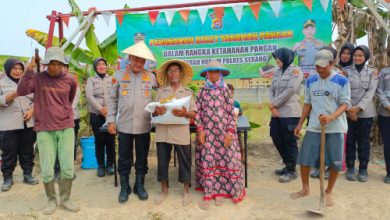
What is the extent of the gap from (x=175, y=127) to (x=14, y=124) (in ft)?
7.61

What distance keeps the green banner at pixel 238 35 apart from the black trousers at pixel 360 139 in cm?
148

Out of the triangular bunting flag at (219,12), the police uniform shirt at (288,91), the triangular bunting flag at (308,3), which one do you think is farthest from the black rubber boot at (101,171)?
the triangular bunting flag at (308,3)

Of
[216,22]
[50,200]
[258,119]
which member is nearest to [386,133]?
[216,22]

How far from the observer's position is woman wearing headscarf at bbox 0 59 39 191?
4527 millimetres

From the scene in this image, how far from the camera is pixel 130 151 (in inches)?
165

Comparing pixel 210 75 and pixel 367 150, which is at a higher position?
pixel 210 75

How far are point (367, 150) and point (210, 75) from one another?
99.4 inches

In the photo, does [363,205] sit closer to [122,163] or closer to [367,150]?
[367,150]

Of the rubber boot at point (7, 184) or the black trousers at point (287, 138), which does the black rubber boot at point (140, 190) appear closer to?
the rubber boot at point (7, 184)

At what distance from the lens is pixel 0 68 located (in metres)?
7.09

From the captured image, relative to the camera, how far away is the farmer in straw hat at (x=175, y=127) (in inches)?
155

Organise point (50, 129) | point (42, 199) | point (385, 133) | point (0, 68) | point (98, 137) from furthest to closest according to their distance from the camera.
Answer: point (0, 68)
point (98, 137)
point (385, 133)
point (42, 199)
point (50, 129)

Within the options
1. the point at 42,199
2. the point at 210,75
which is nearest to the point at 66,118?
the point at 42,199

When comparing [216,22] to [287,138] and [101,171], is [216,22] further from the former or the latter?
[101,171]
